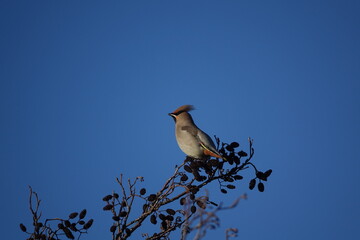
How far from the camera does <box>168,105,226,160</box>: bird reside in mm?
4523

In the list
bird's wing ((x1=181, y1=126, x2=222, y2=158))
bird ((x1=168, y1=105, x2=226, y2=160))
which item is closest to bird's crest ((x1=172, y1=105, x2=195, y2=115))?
bird ((x1=168, y1=105, x2=226, y2=160))

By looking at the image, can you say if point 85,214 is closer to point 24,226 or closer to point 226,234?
point 24,226

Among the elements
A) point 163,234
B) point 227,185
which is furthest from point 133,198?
point 227,185

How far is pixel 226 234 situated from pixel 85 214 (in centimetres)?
142

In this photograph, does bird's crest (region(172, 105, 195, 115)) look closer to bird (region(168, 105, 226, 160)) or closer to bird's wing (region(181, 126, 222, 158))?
bird (region(168, 105, 226, 160))

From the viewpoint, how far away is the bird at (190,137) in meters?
4.52

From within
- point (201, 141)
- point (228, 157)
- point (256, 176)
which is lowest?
point (256, 176)

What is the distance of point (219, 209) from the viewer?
1.64 meters

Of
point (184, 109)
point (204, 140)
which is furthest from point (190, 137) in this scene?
point (184, 109)

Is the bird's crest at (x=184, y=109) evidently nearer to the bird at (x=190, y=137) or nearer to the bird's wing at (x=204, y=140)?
the bird at (x=190, y=137)

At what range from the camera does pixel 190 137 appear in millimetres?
4742

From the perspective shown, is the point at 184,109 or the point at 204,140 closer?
the point at 204,140

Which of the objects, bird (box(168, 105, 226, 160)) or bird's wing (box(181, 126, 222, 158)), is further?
bird (box(168, 105, 226, 160))

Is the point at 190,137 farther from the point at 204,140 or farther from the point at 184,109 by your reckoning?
the point at 184,109
